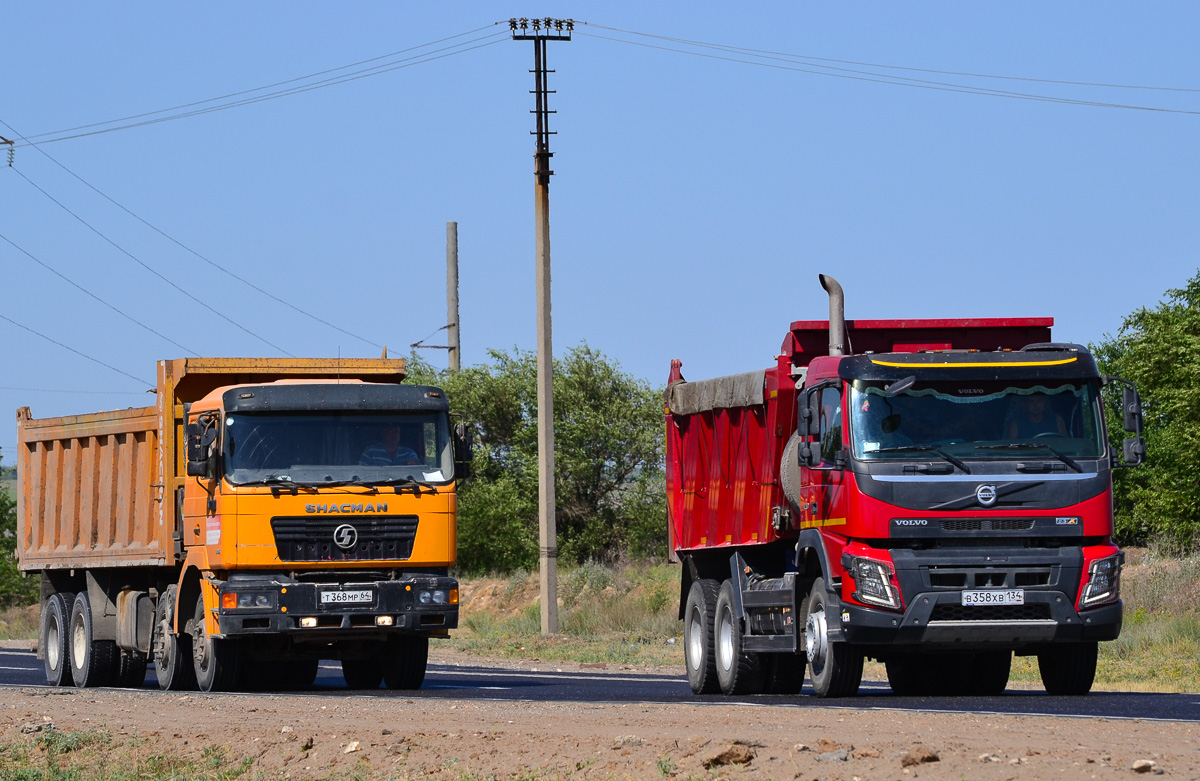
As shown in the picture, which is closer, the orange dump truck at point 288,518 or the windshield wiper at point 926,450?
the windshield wiper at point 926,450

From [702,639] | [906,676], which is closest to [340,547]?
[702,639]

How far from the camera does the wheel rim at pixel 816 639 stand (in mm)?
15359

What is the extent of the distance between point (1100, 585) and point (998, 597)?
897 millimetres

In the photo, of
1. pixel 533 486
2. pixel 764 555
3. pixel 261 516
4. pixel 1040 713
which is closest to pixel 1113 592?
pixel 1040 713

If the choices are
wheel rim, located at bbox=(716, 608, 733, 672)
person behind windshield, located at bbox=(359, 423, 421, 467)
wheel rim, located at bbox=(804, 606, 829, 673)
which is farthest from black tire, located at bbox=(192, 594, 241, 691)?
wheel rim, located at bbox=(804, 606, 829, 673)

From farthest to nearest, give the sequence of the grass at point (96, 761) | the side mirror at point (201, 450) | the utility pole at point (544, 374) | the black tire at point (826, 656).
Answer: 1. the utility pole at point (544, 374)
2. the side mirror at point (201, 450)
3. the black tire at point (826, 656)
4. the grass at point (96, 761)

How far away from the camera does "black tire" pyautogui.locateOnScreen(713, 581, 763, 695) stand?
56.4 ft

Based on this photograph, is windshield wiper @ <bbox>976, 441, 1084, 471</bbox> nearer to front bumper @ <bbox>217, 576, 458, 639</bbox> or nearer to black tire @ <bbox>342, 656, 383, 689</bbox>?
front bumper @ <bbox>217, 576, 458, 639</bbox>

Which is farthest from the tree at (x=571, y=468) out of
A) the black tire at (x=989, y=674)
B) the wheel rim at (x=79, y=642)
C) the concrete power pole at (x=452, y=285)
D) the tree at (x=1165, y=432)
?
the black tire at (x=989, y=674)

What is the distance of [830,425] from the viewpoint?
596 inches

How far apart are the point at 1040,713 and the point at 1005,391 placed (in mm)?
3065

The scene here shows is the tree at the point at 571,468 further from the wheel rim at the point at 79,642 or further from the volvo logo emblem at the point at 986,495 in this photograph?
the volvo logo emblem at the point at 986,495

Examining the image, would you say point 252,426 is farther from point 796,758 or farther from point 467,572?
point 467,572

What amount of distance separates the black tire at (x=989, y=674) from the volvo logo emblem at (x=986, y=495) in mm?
2839
